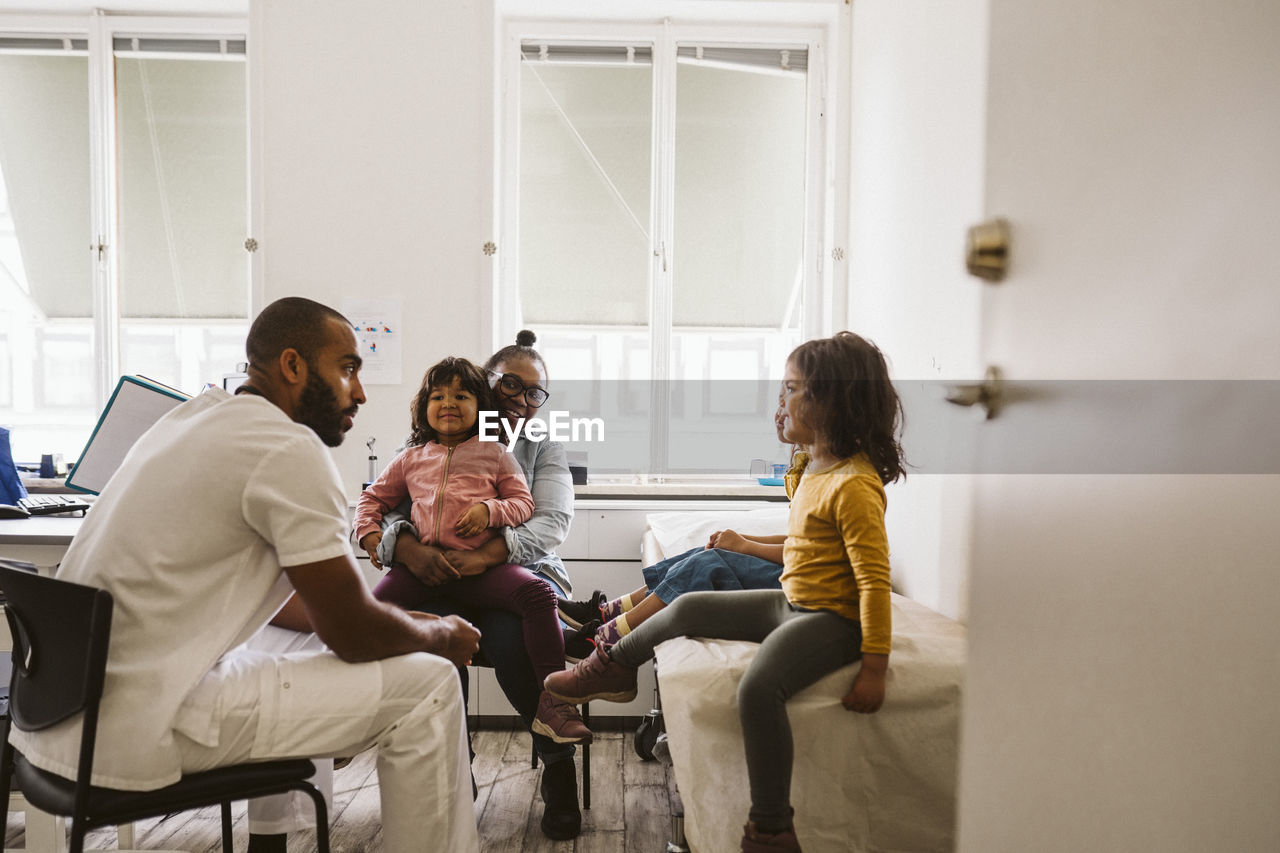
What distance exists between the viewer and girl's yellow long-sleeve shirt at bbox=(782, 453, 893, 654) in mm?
1493

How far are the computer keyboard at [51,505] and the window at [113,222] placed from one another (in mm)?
1188

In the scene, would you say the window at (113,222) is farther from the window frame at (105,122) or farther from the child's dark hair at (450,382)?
the child's dark hair at (450,382)

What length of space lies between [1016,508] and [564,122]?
3.37 m

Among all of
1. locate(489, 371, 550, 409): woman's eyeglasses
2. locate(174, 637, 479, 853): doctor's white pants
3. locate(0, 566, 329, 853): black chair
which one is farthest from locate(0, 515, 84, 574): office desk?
locate(489, 371, 550, 409): woman's eyeglasses

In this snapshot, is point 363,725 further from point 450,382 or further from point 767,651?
point 450,382

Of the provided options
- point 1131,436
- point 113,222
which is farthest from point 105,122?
point 1131,436

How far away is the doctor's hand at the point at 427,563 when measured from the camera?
85.6 inches

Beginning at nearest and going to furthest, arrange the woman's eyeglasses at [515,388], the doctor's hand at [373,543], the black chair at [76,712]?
the black chair at [76,712] → the doctor's hand at [373,543] → the woman's eyeglasses at [515,388]

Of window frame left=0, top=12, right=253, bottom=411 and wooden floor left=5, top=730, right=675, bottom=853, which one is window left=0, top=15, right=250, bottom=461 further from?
wooden floor left=5, top=730, right=675, bottom=853

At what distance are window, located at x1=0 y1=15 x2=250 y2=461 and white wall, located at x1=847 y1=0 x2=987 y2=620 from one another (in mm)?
2614


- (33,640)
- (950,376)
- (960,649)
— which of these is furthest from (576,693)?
(950,376)

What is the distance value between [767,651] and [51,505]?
2.10 meters

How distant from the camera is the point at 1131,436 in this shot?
36cm

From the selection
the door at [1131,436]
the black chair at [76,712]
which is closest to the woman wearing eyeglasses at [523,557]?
the black chair at [76,712]
